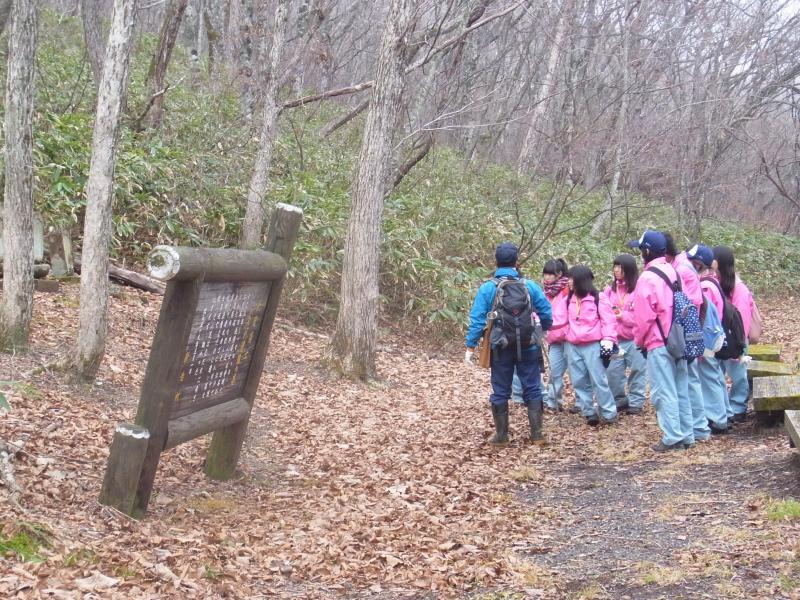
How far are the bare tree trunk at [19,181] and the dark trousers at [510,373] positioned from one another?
4.34 m

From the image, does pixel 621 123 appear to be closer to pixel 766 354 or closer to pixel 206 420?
pixel 766 354

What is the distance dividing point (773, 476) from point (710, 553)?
1.74 m

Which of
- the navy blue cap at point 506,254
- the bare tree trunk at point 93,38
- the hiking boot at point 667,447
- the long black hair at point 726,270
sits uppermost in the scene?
the bare tree trunk at point 93,38

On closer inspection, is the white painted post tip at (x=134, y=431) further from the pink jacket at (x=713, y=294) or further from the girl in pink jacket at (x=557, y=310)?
the pink jacket at (x=713, y=294)

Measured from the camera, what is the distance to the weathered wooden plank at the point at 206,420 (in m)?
5.31

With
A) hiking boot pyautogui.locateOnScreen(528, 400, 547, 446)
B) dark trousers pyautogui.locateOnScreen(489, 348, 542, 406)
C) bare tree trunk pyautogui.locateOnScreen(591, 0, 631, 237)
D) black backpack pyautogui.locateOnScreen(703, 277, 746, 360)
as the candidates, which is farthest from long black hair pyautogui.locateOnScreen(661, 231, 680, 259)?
bare tree trunk pyautogui.locateOnScreen(591, 0, 631, 237)

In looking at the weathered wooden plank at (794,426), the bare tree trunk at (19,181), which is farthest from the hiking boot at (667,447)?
the bare tree trunk at (19,181)

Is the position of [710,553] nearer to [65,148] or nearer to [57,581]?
[57,581]

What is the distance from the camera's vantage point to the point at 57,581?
373cm

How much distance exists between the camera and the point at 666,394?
7.34 m

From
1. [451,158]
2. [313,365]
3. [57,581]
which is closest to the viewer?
[57,581]

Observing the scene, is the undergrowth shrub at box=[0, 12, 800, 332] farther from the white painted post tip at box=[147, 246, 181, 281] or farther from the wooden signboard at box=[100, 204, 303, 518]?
the white painted post tip at box=[147, 246, 181, 281]

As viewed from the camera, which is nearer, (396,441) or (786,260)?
(396,441)

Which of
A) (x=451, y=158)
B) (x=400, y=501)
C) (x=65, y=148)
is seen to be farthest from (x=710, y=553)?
(x=451, y=158)
